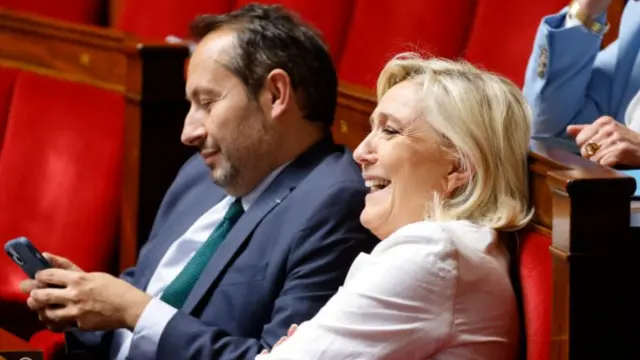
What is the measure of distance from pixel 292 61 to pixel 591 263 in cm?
49

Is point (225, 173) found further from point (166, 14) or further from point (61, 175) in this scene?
point (166, 14)

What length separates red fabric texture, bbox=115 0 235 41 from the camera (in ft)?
5.68

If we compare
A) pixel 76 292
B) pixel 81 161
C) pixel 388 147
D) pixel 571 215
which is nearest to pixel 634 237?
pixel 571 215

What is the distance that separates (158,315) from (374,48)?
0.55 meters

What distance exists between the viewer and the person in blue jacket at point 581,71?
1.14m

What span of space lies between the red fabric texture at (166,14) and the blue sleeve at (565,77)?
2.13 feet

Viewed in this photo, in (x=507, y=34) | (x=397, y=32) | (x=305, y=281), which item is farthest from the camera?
(x=397, y=32)

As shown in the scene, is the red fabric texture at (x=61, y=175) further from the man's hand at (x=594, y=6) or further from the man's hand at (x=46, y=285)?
the man's hand at (x=594, y=6)

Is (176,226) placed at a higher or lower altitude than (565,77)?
lower

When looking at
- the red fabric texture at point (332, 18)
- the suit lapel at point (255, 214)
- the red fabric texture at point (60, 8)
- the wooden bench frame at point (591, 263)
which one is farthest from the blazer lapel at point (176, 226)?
the red fabric texture at point (60, 8)

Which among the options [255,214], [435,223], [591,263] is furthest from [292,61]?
[591,263]

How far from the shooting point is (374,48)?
1525mm

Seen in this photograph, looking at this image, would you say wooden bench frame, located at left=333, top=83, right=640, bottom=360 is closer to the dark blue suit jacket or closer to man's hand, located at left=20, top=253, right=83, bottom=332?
the dark blue suit jacket

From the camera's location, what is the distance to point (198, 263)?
1179mm
